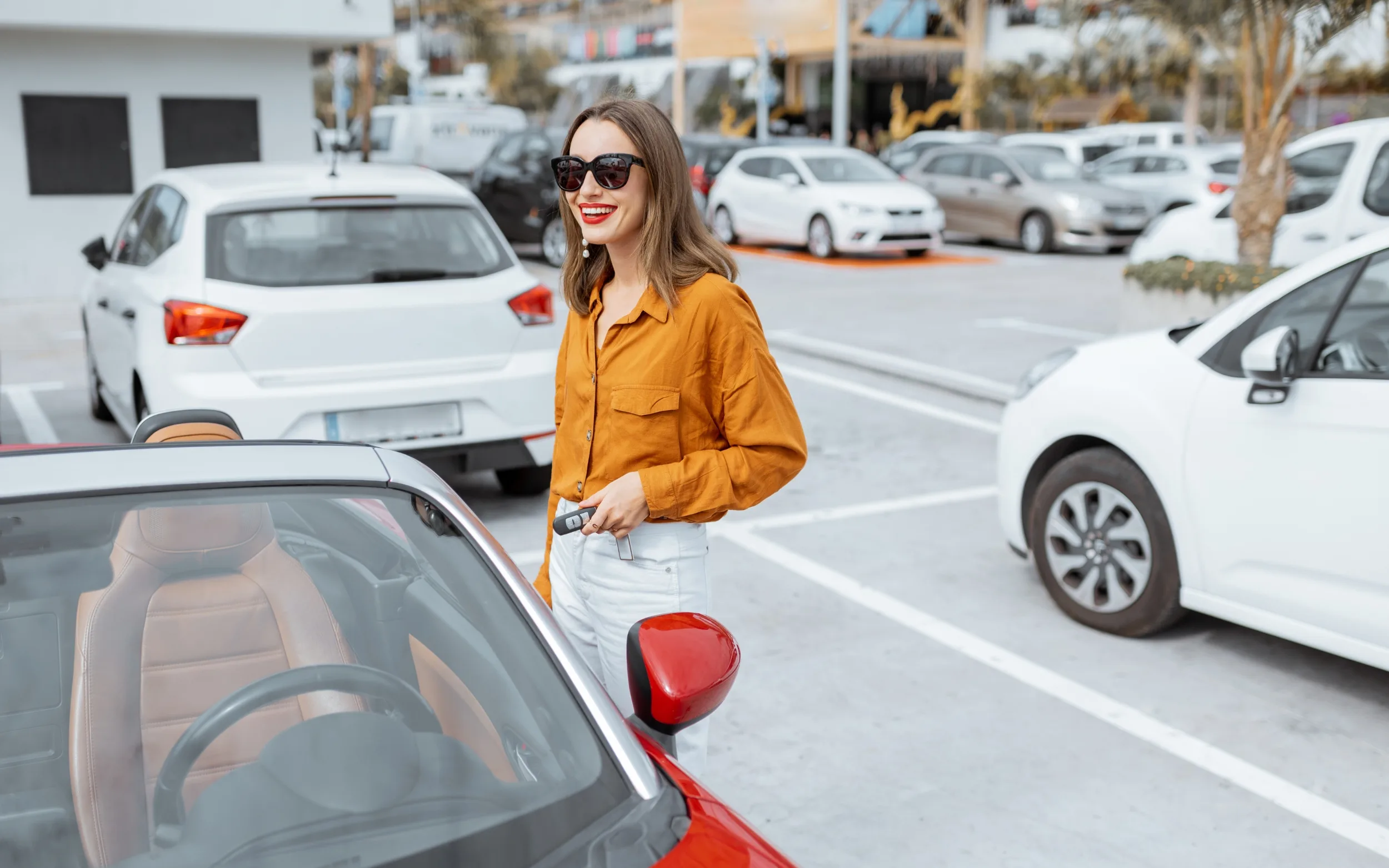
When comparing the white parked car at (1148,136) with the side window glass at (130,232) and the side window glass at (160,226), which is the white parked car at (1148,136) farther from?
the side window glass at (160,226)

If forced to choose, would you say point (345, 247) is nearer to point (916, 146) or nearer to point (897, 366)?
point (897, 366)

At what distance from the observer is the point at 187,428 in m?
A: 2.65

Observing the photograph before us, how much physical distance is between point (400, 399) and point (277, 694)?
12.2 feet

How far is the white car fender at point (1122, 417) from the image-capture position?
4.39 m

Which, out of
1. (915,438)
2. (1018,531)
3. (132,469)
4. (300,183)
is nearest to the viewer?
(132,469)

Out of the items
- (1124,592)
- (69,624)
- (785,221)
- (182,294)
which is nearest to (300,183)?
(182,294)

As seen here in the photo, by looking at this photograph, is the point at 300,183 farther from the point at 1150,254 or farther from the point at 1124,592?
the point at 1150,254

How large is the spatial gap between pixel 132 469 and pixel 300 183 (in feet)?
13.4

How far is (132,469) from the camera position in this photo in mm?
1957

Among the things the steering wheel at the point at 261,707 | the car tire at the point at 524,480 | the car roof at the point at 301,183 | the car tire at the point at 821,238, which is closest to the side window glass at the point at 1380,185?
the car tire at the point at 524,480

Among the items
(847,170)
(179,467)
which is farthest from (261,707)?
(847,170)

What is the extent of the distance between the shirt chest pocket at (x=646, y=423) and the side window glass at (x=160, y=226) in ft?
12.7

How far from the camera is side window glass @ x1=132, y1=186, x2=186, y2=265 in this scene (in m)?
5.92

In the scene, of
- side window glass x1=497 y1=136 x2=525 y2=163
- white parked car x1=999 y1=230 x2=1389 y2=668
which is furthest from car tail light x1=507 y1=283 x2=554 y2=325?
side window glass x1=497 y1=136 x2=525 y2=163
